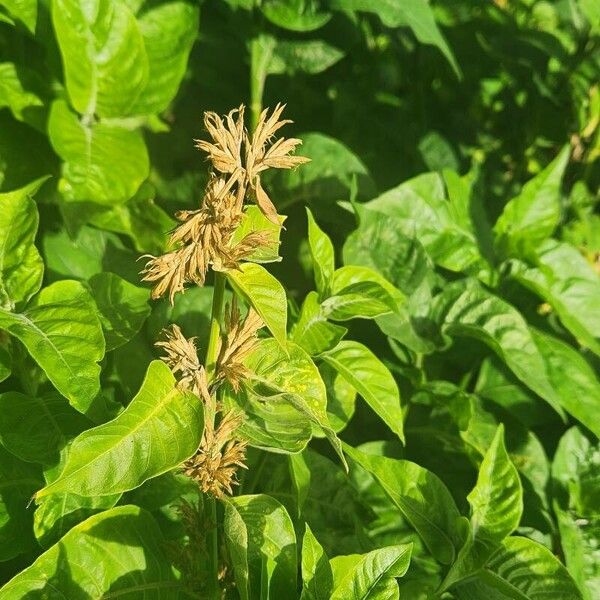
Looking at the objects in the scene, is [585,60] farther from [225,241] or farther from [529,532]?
[225,241]

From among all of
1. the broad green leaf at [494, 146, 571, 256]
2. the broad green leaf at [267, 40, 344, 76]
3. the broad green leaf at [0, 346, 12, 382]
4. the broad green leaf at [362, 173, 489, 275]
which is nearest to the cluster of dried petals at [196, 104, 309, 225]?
the broad green leaf at [0, 346, 12, 382]

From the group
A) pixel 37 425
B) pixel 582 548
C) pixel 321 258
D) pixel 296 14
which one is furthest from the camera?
pixel 296 14

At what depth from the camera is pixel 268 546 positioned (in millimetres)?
854

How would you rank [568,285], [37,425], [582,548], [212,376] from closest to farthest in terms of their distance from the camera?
1. [212,376]
2. [37,425]
3. [582,548]
4. [568,285]

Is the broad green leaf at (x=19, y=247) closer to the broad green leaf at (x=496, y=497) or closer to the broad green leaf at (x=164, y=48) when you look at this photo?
the broad green leaf at (x=164, y=48)

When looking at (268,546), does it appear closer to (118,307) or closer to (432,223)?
(118,307)

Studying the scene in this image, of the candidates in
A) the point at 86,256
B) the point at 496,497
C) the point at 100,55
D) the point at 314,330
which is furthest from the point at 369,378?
the point at 100,55

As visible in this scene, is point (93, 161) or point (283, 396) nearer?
point (283, 396)

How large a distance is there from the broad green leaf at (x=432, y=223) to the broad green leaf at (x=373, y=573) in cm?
64

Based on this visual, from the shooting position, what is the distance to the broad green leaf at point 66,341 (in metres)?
0.83

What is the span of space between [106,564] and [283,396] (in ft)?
0.85

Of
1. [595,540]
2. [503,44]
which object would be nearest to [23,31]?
[503,44]

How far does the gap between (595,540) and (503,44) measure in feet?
3.58

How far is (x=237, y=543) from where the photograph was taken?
0.78 m
